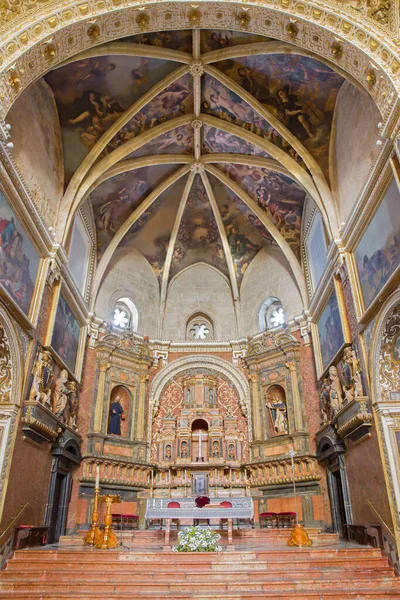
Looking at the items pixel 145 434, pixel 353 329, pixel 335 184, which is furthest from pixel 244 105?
pixel 145 434

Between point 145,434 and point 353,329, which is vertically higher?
point 353,329

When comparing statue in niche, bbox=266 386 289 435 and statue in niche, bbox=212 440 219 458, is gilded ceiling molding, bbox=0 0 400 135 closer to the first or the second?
statue in niche, bbox=266 386 289 435

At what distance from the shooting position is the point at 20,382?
11516 mm

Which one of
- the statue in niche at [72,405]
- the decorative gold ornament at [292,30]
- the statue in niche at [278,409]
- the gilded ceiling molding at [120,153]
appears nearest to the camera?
the decorative gold ornament at [292,30]

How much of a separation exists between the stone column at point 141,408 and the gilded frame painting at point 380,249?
10.1 metres

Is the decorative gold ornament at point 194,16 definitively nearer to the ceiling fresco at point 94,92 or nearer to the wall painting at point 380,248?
the ceiling fresco at point 94,92

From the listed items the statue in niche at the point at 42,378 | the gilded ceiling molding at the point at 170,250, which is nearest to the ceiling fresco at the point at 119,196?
the gilded ceiling molding at the point at 170,250

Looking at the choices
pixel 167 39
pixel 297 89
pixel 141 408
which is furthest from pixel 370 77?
pixel 141 408

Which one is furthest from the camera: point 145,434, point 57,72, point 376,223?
point 145,434

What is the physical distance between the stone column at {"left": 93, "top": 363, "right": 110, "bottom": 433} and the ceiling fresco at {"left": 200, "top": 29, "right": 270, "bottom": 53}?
11.8 meters

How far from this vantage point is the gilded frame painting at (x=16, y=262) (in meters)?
10.9

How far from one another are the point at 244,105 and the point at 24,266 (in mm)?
9338

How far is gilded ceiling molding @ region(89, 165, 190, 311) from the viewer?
62.2ft

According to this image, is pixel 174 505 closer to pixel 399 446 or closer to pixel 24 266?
pixel 399 446
